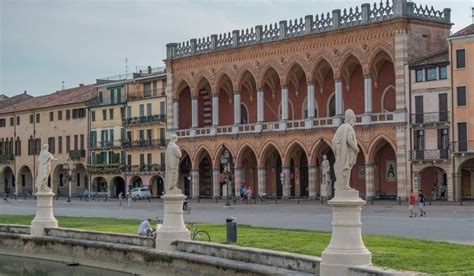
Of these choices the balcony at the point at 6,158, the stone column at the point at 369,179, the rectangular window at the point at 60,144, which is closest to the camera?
the stone column at the point at 369,179

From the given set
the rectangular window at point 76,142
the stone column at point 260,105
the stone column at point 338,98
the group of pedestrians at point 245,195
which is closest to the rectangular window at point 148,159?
the rectangular window at point 76,142

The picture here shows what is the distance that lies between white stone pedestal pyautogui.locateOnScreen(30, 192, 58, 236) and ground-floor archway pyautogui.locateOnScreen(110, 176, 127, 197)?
52.2m

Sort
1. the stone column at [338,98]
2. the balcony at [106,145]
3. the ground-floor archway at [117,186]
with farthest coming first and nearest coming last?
the ground-floor archway at [117,186]
the balcony at [106,145]
the stone column at [338,98]

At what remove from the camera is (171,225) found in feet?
80.0

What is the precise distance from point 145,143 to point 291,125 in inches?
795

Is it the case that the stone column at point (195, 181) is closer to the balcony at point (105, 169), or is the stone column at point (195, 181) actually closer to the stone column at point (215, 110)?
the stone column at point (215, 110)

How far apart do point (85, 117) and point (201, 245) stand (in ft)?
218

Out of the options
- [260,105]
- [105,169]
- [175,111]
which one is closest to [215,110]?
[260,105]

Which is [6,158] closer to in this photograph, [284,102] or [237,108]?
[237,108]

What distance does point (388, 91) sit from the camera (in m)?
59.3

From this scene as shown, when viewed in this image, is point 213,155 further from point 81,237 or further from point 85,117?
point 81,237

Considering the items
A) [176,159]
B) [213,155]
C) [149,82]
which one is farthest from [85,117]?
[176,159]

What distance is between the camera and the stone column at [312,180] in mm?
61250

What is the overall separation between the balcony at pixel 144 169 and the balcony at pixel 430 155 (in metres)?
27.8
